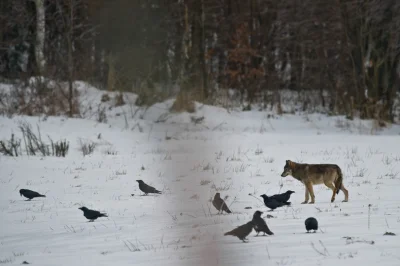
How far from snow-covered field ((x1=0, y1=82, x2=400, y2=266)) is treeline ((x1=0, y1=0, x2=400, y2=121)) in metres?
5.01

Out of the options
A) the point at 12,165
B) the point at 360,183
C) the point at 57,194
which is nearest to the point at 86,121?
the point at 12,165

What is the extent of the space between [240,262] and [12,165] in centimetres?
1028

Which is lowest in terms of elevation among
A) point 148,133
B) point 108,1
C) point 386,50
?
point 148,133

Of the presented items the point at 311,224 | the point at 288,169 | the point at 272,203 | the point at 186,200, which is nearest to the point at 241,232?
the point at 311,224

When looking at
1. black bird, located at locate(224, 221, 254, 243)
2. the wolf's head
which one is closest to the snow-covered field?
black bird, located at locate(224, 221, 254, 243)

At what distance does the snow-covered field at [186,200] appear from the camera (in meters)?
6.60

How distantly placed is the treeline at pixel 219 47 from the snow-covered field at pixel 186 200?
16.4 feet

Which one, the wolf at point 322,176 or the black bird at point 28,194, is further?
the black bird at point 28,194

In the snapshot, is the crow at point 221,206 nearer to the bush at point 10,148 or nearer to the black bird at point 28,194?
the black bird at point 28,194

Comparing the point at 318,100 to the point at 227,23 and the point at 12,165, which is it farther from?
the point at 12,165

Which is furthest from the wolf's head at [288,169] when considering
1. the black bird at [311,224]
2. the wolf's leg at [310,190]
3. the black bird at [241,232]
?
the black bird at [241,232]

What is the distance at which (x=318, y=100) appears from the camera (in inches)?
1256

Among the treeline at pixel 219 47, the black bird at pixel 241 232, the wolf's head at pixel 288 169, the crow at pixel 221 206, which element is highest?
the treeline at pixel 219 47

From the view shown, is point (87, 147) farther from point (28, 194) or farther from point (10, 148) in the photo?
point (28, 194)
